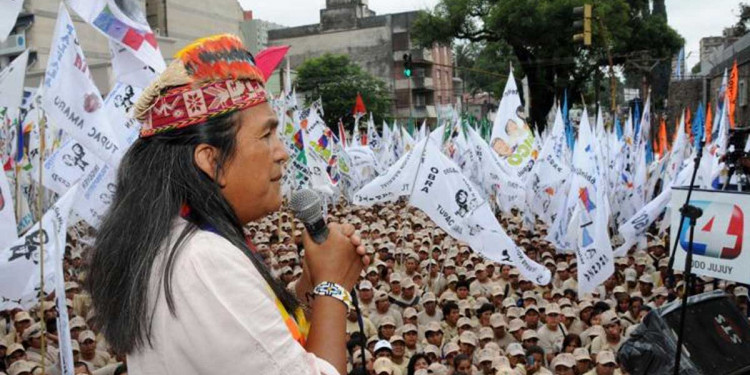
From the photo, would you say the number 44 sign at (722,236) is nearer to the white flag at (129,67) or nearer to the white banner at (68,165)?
the white flag at (129,67)

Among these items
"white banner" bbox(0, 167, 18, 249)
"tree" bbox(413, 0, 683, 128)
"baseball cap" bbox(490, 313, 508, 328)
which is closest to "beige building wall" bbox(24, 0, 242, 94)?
"tree" bbox(413, 0, 683, 128)

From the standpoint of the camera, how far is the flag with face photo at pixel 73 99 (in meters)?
6.51

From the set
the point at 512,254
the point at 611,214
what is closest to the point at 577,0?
the point at 611,214

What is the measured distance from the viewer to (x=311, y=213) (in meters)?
1.86

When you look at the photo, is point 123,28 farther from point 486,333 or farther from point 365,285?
point 486,333

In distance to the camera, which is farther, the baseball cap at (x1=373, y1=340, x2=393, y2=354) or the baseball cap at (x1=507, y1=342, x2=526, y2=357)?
the baseball cap at (x1=507, y1=342, x2=526, y2=357)

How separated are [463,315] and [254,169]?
7.56 m

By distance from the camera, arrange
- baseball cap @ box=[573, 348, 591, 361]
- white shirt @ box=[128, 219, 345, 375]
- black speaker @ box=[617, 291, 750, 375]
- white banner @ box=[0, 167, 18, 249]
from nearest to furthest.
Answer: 1. white shirt @ box=[128, 219, 345, 375]
2. black speaker @ box=[617, 291, 750, 375]
3. white banner @ box=[0, 167, 18, 249]
4. baseball cap @ box=[573, 348, 591, 361]

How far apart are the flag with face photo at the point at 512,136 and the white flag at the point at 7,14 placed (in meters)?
10.2

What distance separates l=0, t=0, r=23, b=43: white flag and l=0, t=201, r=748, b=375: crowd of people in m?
1.85

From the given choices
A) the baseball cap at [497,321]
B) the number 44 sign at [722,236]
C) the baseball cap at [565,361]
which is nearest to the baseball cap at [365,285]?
the baseball cap at [497,321]

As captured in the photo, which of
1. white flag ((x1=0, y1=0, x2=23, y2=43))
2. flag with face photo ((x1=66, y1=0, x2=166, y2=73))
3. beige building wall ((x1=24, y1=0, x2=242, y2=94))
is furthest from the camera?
beige building wall ((x1=24, y1=0, x2=242, y2=94))

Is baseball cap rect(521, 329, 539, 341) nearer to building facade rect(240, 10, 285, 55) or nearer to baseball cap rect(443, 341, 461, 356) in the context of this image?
baseball cap rect(443, 341, 461, 356)

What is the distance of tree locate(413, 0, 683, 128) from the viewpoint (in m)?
37.3
